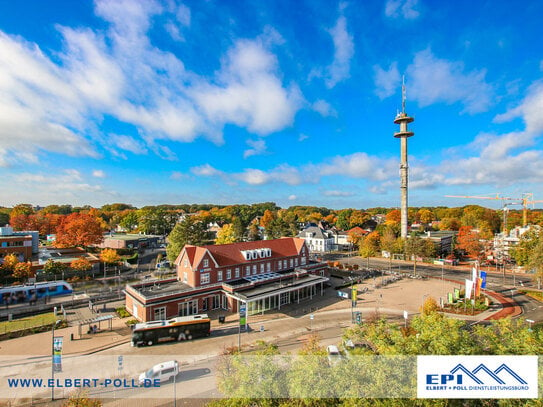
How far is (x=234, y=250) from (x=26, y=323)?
24.2 metres

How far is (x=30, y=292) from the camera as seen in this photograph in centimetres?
3975

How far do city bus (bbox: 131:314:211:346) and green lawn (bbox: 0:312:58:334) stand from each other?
1292cm

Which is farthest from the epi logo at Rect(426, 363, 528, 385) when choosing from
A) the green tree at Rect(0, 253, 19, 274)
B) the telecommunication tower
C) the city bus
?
the telecommunication tower

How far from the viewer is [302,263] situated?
48.0 metres

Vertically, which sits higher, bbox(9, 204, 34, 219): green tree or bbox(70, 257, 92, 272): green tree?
bbox(9, 204, 34, 219): green tree

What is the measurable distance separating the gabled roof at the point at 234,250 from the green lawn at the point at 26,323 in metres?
14.8

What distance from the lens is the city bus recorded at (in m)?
25.2

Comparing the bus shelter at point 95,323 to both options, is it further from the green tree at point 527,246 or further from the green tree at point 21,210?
the green tree at point 21,210

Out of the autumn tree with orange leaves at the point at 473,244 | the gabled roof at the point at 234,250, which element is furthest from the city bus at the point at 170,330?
the autumn tree with orange leaves at the point at 473,244

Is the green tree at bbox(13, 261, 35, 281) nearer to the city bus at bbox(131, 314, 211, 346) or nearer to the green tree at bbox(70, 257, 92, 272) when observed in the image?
the green tree at bbox(70, 257, 92, 272)

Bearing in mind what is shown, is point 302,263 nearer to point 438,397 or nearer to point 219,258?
point 219,258

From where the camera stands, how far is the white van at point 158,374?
1975 cm

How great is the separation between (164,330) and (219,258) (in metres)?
12.6

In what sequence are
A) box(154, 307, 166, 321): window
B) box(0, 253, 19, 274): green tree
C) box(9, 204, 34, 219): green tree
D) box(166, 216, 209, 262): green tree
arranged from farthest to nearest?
box(9, 204, 34, 219): green tree → box(166, 216, 209, 262): green tree → box(0, 253, 19, 274): green tree → box(154, 307, 166, 321): window
